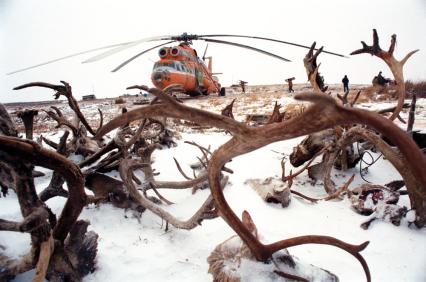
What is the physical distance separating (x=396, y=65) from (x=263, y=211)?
2.14 m

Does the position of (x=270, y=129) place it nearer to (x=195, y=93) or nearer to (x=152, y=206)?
(x=152, y=206)

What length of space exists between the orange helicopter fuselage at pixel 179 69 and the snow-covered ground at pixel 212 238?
11.1 meters

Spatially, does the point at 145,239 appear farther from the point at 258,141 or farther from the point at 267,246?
the point at 258,141

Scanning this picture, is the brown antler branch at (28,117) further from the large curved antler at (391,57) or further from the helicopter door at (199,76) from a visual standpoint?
the helicopter door at (199,76)

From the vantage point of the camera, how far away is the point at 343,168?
3.35m

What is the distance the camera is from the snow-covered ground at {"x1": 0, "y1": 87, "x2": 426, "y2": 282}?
1.49 m

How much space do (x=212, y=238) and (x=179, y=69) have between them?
13495 millimetres

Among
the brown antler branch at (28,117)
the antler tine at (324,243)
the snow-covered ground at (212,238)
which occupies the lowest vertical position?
the snow-covered ground at (212,238)

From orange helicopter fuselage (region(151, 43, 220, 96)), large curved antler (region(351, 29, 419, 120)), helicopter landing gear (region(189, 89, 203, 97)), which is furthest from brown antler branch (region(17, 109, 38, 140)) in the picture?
helicopter landing gear (region(189, 89, 203, 97))

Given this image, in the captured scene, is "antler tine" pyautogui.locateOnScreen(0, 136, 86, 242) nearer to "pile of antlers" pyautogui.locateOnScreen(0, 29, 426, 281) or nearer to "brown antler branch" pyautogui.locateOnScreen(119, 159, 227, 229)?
"pile of antlers" pyautogui.locateOnScreen(0, 29, 426, 281)

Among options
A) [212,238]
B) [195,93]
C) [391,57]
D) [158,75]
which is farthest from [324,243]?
[195,93]

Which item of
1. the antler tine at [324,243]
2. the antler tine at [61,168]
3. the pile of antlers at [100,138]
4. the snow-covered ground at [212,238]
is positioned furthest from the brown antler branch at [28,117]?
the antler tine at [324,243]

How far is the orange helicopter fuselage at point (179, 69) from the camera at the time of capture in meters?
13.9

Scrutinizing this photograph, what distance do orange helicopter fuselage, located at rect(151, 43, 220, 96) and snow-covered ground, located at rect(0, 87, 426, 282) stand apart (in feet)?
36.3
